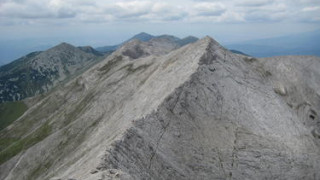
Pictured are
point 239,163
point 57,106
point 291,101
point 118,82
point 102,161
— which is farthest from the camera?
point 57,106

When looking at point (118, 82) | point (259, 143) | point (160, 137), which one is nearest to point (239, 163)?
point (259, 143)

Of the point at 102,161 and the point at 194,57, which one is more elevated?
the point at 194,57

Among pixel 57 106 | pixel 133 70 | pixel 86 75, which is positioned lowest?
pixel 57 106

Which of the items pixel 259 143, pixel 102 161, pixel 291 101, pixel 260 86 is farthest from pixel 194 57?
pixel 102 161

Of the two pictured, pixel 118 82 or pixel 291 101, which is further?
pixel 118 82

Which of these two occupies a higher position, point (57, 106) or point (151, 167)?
point (151, 167)

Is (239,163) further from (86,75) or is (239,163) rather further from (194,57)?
(86,75)

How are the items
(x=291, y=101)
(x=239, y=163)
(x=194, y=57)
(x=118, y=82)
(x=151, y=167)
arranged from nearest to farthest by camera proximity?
(x=151, y=167), (x=239, y=163), (x=194, y=57), (x=291, y=101), (x=118, y=82)

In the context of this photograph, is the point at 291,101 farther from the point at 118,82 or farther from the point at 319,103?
the point at 118,82

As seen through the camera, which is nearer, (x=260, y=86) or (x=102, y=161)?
(x=102, y=161)
